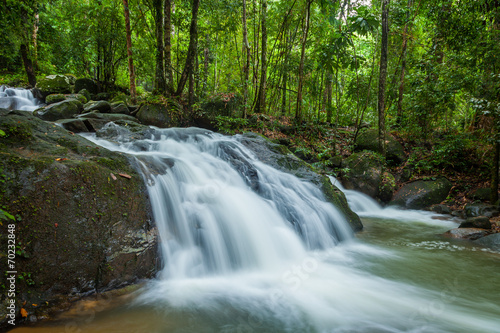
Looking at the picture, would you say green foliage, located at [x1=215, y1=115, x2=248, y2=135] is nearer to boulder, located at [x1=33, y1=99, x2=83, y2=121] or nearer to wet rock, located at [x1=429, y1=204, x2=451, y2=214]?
boulder, located at [x1=33, y1=99, x2=83, y2=121]

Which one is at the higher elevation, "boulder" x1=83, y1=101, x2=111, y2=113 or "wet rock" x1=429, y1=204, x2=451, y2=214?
"boulder" x1=83, y1=101, x2=111, y2=113

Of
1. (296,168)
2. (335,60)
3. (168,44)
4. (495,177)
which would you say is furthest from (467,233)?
(168,44)

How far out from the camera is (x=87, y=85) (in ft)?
41.7

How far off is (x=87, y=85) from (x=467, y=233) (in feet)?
50.7

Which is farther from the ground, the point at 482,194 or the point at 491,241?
the point at 482,194

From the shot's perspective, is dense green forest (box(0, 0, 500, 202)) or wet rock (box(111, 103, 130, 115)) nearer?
dense green forest (box(0, 0, 500, 202))

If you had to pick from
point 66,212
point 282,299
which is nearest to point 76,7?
point 66,212

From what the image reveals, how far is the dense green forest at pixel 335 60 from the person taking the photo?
6.88 meters

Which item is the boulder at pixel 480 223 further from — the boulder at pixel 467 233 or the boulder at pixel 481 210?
the boulder at pixel 481 210

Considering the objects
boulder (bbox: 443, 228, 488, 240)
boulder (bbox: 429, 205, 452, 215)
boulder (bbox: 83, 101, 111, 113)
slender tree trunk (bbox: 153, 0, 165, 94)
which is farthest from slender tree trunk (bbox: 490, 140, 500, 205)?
Answer: boulder (bbox: 83, 101, 111, 113)

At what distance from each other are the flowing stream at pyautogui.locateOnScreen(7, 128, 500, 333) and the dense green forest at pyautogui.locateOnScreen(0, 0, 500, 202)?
→ 3280 mm

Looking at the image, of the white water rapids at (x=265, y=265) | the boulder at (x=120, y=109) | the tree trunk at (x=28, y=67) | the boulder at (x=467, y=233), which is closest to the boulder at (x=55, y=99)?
the boulder at (x=120, y=109)

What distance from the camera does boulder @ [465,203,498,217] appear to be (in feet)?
21.2

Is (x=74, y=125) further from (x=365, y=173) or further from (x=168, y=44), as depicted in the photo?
(x=365, y=173)
